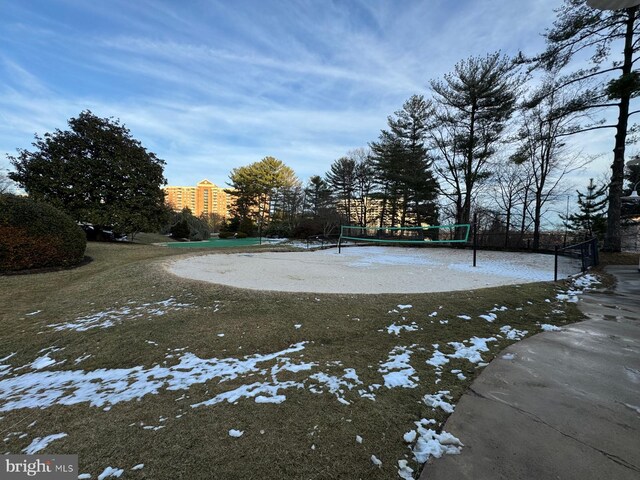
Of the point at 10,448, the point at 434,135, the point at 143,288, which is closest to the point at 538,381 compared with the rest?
the point at 10,448

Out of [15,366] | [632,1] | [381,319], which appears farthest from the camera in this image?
[381,319]

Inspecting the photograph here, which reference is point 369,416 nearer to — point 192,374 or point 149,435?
point 149,435

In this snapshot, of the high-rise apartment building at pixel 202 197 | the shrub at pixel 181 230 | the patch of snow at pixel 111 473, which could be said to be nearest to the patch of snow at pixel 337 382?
the patch of snow at pixel 111 473

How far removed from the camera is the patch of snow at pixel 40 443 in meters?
1.60

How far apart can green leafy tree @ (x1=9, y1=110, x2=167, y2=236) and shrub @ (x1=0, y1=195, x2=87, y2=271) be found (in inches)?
242

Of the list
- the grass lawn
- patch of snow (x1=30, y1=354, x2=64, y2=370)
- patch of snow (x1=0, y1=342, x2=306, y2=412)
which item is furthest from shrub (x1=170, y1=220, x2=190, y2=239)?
patch of snow (x1=0, y1=342, x2=306, y2=412)

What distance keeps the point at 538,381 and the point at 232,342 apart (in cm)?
294

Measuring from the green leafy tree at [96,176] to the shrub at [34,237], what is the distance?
6.15 metres

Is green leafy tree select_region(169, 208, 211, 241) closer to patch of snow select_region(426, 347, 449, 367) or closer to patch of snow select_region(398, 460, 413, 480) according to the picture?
patch of snow select_region(426, 347, 449, 367)

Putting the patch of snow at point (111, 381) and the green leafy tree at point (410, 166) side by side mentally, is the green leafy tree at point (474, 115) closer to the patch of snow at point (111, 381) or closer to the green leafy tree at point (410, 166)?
the green leafy tree at point (410, 166)

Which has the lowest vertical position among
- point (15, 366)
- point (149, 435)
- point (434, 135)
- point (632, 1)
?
point (15, 366)

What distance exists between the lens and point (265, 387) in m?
2.21

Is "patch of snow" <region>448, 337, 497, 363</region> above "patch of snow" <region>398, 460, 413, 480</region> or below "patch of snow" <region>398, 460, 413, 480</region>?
below

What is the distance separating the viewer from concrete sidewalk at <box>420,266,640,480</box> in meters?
1.41
